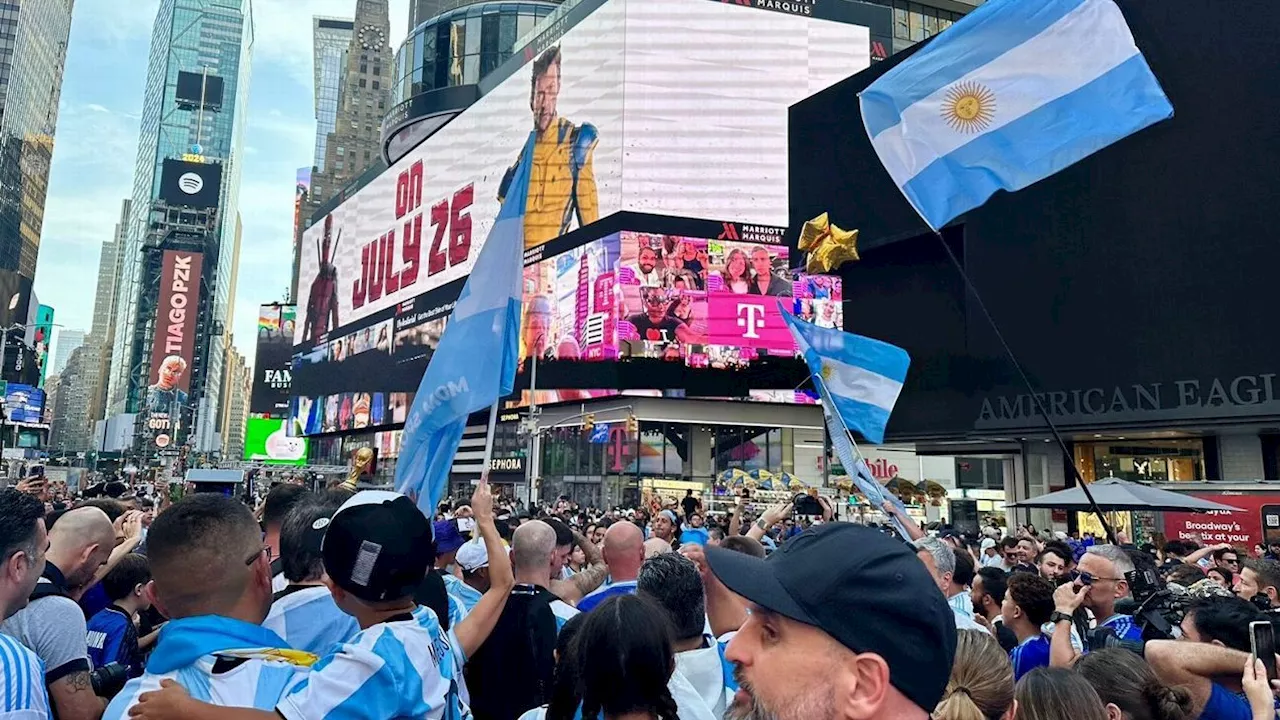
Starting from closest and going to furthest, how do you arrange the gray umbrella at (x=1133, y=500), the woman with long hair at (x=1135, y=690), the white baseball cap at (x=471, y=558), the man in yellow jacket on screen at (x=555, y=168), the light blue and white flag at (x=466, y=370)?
the woman with long hair at (x=1135, y=690), the light blue and white flag at (x=466, y=370), the white baseball cap at (x=471, y=558), the gray umbrella at (x=1133, y=500), the man in yellow jacket on screen at (x=555, y=168)

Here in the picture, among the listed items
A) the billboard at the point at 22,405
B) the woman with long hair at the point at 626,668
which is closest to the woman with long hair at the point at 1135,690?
the woman with long hair at the point at 626,668

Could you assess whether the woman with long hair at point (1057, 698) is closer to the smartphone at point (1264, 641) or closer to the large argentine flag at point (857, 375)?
the smartphone at point (1264, 641)

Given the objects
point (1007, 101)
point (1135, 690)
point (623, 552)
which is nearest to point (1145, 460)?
point (1007, 101)

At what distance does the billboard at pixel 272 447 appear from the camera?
305 ft

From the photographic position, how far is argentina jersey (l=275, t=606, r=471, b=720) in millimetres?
2264

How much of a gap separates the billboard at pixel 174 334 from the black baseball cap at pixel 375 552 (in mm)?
110557

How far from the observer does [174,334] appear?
102m

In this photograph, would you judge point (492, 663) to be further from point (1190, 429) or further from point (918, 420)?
point (918, 420)

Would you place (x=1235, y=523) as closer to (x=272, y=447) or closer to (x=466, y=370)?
(x=466, y=370)

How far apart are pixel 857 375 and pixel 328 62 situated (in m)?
204

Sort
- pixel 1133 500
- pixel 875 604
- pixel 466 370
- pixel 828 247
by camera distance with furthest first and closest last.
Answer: pixel 828 247 < pixel 1133 500 < pixel 466 370 < pixel 875 604

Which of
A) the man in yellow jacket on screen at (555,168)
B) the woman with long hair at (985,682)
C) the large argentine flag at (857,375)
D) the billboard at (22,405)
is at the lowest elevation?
the woman with long hair at (985,682)

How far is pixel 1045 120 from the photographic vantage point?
8.61 meters

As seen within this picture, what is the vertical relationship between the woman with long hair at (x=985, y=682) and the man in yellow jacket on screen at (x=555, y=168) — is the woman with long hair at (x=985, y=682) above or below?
below
